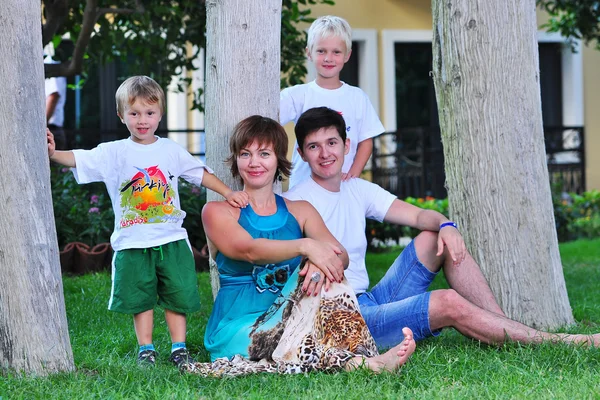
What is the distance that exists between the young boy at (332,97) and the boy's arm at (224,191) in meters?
0.84

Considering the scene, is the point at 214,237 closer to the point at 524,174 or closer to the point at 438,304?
the point at 438,304

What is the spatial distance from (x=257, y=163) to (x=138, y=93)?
2.08 ft

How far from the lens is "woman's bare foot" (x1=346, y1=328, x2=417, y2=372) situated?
368 cm

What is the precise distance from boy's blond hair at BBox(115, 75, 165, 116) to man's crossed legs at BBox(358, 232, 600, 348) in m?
1.33

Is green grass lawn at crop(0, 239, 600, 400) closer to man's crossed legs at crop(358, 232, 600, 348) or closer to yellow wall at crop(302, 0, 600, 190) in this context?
man's crossed legs at crop(358, 232, 600, 348)

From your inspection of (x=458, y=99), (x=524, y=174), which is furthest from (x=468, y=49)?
(x=524, y=174)

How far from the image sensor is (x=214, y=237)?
13.6 feet

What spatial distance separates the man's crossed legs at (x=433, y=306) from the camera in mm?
4109

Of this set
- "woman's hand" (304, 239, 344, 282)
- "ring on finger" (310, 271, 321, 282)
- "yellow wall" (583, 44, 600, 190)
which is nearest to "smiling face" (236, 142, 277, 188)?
"woman's hand" (304, 239, 344, 282)

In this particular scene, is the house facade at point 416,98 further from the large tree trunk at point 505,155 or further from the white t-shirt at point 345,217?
Answer: the white t-shirt at point 345,217

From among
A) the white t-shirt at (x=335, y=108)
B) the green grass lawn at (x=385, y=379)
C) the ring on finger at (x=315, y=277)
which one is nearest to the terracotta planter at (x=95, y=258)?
the white t-shirt at (x=335, y=108)

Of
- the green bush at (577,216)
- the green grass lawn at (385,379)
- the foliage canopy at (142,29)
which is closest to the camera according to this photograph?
the green grass lawn at (385,379)

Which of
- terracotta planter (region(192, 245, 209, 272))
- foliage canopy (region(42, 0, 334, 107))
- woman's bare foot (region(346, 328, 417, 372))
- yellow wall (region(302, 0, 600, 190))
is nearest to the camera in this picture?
woman's bare foot (region(346, 328, 417, 372))

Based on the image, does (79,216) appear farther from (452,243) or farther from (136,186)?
(452,243)
